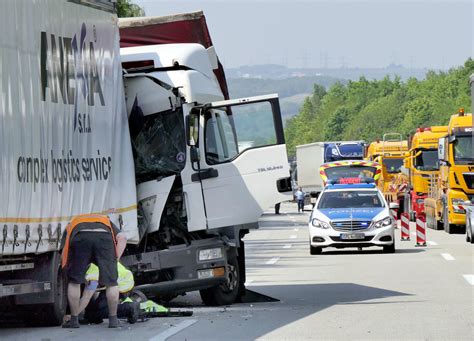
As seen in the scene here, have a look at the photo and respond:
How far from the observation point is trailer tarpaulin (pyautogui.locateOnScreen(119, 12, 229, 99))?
18547 mm

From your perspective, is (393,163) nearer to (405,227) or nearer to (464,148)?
(464,148)

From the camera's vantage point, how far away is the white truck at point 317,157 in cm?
6594

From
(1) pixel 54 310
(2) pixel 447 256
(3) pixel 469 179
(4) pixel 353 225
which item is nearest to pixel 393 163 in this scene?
(3) pixel 469 179

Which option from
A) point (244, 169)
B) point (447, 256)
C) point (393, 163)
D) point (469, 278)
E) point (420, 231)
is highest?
point (244, 169)

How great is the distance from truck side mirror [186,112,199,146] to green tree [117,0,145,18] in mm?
22709

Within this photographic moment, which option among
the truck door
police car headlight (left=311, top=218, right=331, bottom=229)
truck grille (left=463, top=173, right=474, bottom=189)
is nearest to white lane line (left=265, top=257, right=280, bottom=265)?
police car headlight (left=311, top=218, right=331, bottom=229)

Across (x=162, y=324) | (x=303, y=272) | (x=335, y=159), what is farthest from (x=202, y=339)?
(x=335, y=159)

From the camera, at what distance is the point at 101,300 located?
1550cm

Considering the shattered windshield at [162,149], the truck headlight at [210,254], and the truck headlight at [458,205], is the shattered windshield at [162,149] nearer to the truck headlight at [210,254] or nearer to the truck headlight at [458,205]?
the truck headlight at [210,254]

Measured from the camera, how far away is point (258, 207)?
17375 millimetres

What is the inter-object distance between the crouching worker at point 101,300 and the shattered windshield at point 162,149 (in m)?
1.67

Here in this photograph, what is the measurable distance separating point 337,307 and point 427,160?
34.8 meters

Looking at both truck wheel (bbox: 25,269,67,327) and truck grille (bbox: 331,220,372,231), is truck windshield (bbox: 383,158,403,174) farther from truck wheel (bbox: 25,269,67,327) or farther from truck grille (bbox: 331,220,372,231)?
truck wheel (bbox: 25,269,67,327)

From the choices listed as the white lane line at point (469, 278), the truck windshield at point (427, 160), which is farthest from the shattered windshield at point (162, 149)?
the truck windshield at point (427, 160)
